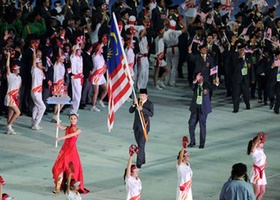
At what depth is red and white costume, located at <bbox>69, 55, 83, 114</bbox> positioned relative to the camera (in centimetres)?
2944

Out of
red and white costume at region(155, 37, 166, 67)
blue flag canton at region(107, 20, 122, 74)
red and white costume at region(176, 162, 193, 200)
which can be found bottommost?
red and white costume at region(176, 162, 193, 200)

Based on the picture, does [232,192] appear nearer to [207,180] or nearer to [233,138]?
[207,180]

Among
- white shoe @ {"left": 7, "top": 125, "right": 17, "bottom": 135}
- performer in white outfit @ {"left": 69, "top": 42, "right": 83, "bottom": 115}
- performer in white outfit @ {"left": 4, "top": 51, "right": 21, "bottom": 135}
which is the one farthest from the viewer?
performer in white outfit @ {"left": 69, "top": 42, "right": 83, "bottom": 115}

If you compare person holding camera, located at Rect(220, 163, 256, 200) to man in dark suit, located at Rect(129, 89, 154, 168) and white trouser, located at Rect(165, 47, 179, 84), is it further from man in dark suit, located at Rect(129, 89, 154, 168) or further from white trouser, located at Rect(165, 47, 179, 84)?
Answer: white trouser, located at Rect(165, 47, 179, 84)

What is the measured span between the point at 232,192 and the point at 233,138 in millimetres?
10651

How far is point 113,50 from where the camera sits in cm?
2439

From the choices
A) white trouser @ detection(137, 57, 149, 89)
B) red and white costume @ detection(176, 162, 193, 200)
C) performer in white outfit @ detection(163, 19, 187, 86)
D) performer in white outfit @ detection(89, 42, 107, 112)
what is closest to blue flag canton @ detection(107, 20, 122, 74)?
red and white costume @ detection(176, 162, 193, 200)

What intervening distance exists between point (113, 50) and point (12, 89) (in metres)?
4.19

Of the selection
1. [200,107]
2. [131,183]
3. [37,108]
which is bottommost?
[131,183]

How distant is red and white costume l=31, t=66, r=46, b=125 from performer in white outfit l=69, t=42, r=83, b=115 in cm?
124

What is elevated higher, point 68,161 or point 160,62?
point 160,62

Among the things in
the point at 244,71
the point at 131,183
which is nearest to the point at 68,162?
the point at 131,183

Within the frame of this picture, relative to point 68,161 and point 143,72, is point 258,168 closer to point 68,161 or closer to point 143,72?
point 68,161

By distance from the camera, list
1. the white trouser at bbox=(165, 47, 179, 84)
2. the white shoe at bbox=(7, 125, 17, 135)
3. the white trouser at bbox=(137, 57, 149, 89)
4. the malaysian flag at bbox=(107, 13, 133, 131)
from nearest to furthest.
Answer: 1. the malaysian flag at bbox=(107, 13, 133, 131)
2. the white shoe at bbox=(7, 125, 17, 135)
3. the white trouser at bbox=(137, 57, 149, 89)
4. the white trouser at bbox=(165, 47, 179, 84)
